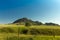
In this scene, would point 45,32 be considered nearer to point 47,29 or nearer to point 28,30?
point 47,29

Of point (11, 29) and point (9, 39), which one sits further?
point (11, 29)

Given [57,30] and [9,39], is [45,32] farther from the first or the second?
[9,39]

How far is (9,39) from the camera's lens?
1972 cm

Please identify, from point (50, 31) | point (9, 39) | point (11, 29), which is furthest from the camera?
point (11, 29)

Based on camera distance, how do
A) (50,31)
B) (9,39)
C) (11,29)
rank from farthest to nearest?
(11,29) → (50,31) → (9,39)

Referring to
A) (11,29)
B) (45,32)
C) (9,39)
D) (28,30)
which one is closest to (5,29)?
(11,29)

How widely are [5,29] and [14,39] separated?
1152 inches

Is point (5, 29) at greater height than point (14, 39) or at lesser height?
greater

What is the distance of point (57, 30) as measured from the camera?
4697cm

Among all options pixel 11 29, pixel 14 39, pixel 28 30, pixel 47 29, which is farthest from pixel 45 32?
pixel 14 39

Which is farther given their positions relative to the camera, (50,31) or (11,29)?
(11,29)

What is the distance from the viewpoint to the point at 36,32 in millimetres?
46906

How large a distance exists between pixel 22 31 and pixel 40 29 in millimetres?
4272

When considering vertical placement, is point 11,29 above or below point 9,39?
above
